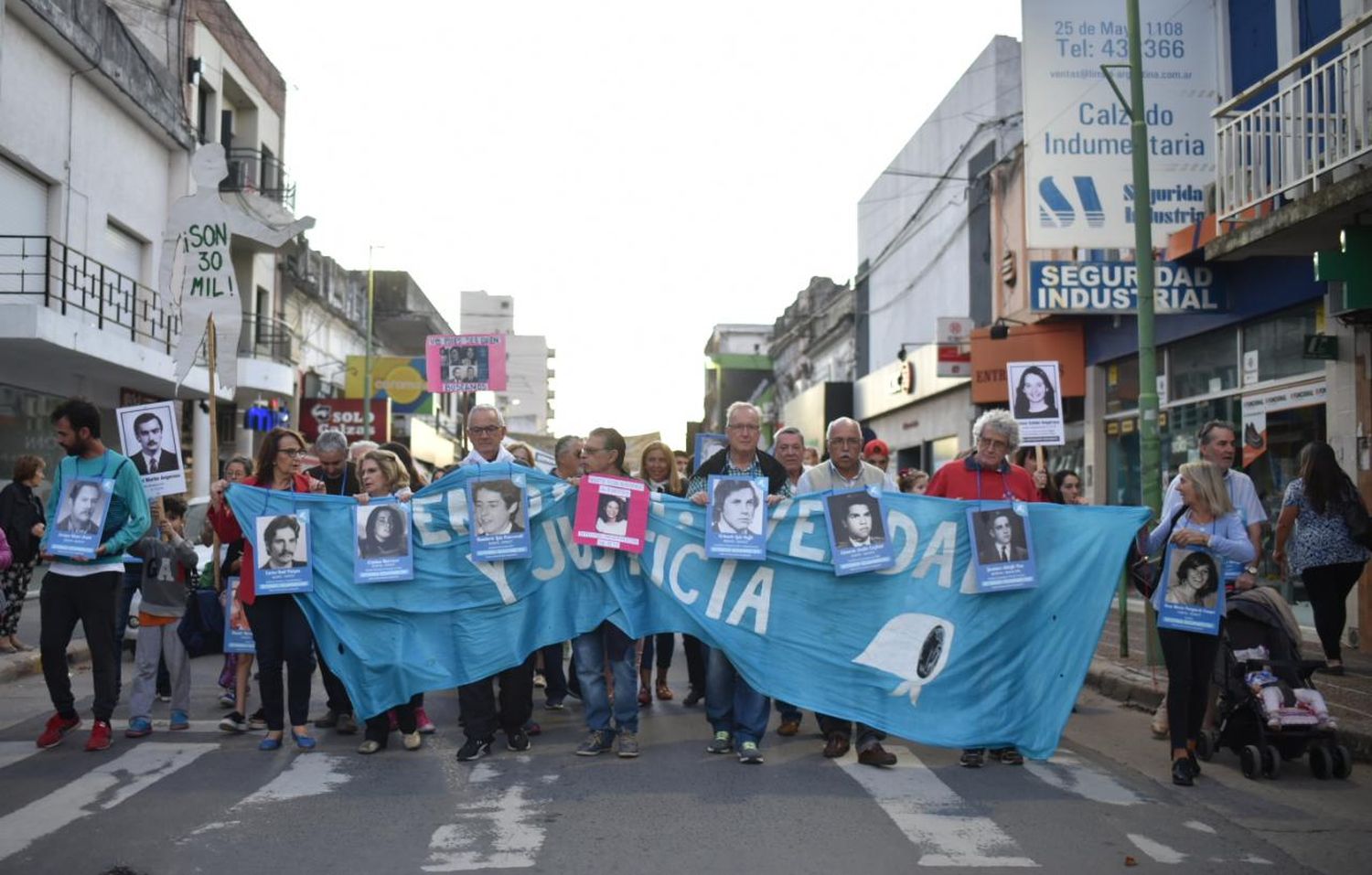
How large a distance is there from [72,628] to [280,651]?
3.91 feet

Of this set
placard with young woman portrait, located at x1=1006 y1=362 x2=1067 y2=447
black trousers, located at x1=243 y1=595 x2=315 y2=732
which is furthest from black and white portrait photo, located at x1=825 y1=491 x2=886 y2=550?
placard with young woman portrait, located at x1=1006 y1=362 x2=1067 y2=447

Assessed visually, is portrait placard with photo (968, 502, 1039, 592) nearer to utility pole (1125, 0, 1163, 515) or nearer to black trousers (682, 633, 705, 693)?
black trousers (682, 633, 705, 693)

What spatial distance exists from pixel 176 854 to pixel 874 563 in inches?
161

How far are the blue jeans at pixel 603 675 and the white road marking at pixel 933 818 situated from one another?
1.25 meters

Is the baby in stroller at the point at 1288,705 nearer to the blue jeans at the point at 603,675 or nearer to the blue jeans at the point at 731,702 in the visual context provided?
the blue jeans at the point at 731,702

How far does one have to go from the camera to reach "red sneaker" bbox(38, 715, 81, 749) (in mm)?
7633

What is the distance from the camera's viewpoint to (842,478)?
8008mm

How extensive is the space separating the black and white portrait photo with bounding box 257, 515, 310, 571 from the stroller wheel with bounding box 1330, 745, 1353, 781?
5.89 m

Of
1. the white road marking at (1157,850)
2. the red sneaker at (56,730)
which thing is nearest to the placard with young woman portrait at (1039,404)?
the white road marking at (1157,850)

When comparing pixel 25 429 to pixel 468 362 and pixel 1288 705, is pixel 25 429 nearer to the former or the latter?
pixel 468 362

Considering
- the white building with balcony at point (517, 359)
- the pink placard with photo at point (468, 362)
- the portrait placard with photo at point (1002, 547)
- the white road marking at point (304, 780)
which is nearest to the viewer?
the white road marking at point (304, 780)

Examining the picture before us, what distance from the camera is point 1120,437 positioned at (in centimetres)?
1852

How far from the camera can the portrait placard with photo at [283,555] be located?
766 cm

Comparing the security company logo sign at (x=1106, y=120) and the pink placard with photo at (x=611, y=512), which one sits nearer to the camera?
the pink placard with photo at (x=611, y=512)
